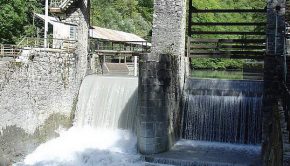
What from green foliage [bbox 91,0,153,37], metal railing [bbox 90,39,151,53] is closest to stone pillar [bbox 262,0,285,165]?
metal railing [bbox 90,39,151,53]

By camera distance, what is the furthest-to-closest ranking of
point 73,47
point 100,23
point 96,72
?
1. point 100,23
2. point 96,72
3. point 73,47

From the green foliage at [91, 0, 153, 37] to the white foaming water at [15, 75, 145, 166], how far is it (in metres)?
25.9

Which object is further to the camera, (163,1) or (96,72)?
(96,72)

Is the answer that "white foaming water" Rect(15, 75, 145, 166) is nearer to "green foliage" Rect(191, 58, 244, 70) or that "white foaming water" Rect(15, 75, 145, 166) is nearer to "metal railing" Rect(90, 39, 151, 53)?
"metal railing" Rect(90, 39, 151, 53)

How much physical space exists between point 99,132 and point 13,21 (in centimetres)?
1173

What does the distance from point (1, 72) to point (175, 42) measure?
6.19 meters

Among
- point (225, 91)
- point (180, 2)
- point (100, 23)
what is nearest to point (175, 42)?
point (180, 2)

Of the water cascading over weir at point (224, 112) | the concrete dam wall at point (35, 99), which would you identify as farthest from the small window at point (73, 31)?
the water cascading over weir at point (224, 112)

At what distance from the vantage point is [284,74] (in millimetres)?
11984

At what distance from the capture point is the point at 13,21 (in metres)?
24.7

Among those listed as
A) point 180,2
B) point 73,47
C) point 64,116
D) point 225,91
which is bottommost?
point 64,116

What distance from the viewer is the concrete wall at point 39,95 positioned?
13.9m

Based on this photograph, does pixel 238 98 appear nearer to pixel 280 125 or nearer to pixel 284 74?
pixel 284 74

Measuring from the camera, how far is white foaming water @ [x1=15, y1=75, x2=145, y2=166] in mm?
13531
